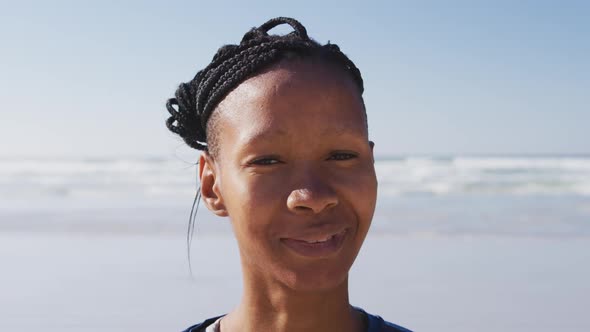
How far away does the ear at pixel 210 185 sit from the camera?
2.12 metres

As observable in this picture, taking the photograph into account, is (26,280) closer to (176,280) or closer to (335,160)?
(176,280)

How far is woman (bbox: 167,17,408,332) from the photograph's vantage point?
1854 millimetres

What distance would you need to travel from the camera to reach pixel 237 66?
2031 mm

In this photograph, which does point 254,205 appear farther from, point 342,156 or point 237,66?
point 237,66

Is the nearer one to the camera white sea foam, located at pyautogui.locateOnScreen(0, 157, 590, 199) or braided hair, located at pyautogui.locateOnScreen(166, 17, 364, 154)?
braided hair, located at pyautogui.locateOnScreen(166, 17, 364, 154)

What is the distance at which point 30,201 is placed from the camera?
14859mm

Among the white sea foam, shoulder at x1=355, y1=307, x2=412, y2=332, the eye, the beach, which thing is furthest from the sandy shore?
the white sea foam

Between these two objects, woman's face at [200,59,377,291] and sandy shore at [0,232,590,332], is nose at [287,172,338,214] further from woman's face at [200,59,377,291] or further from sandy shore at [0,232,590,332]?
sandy shore at [0,232,590,332]

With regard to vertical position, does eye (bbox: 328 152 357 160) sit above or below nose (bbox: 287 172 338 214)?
above

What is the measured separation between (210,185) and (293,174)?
17.4 inches

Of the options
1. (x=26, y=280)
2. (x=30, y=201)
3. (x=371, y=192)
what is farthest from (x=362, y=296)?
(x=30, y=201)

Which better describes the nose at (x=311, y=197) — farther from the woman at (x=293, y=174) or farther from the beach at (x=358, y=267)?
the beach at (x=358, y=267)

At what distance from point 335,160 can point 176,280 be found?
174 inches

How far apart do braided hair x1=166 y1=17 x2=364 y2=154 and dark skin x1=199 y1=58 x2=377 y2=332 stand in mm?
38
